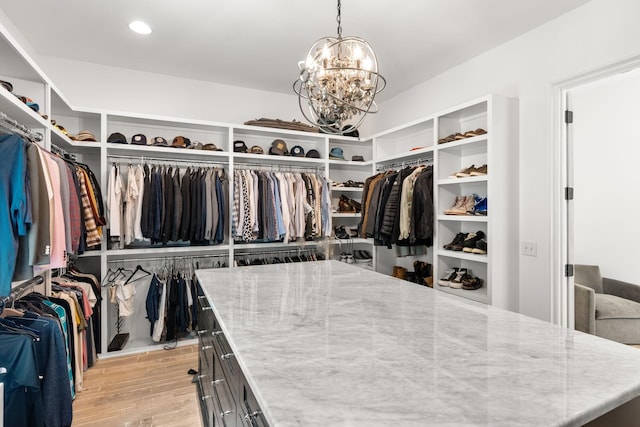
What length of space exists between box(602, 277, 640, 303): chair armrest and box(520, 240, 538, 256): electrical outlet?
5.34ft

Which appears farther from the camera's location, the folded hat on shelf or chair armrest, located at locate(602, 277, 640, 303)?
the folded hat on shelf

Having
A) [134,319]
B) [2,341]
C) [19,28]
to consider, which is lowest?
[134,319]

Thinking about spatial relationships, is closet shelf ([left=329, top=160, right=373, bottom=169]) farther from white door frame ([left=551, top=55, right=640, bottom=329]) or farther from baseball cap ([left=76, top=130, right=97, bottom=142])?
baseball cap ([left=76, top=130, right=97, bottom=142])

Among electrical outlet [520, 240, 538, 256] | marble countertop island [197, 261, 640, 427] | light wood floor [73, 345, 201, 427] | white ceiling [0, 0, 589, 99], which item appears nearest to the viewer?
marble countertop island [197, 261, 640, 427]

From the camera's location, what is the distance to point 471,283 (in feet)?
9.58

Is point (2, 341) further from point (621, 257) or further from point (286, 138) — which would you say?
point (621, 257)

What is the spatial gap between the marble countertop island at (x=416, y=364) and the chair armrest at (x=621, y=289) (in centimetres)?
309

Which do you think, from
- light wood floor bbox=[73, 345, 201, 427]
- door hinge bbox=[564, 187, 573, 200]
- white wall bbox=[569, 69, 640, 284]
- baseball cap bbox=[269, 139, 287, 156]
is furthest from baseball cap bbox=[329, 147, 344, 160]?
light wood floor bbox=[73, 345, 201, 427]

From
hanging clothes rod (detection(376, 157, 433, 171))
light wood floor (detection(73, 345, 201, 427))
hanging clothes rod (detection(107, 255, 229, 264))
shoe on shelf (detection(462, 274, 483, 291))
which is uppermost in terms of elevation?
hanging clothes rod (detection(376, 157, 433, 171))

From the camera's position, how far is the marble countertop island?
662mm

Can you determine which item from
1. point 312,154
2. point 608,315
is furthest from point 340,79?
point 608,315

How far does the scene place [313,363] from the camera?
867mm

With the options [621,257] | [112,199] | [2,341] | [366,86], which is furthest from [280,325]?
[621,257]

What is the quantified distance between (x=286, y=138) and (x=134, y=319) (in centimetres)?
259
